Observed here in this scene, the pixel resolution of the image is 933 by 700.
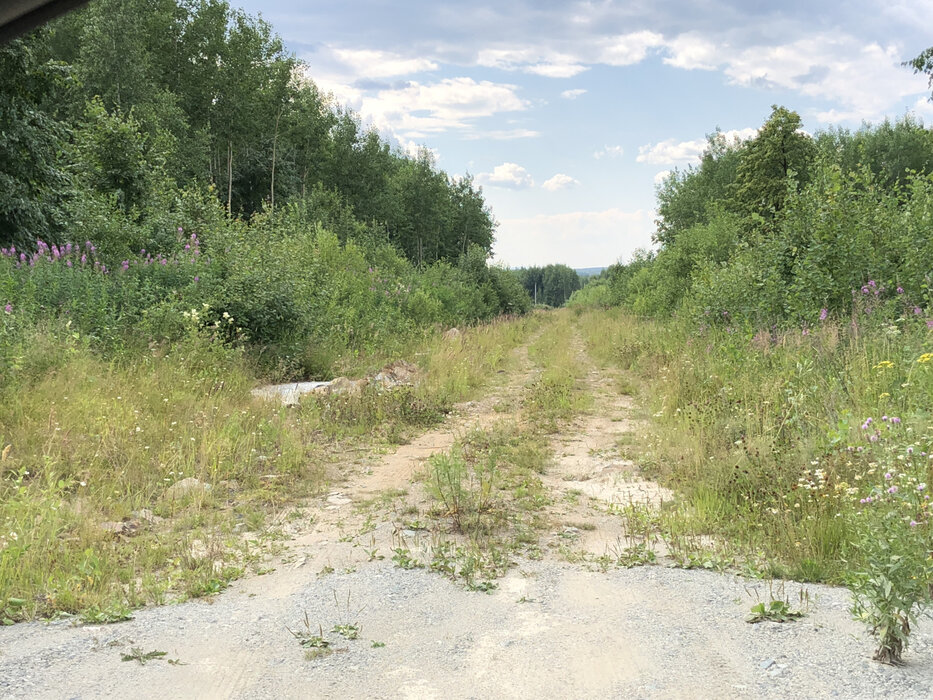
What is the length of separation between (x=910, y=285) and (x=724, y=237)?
56.7 feet

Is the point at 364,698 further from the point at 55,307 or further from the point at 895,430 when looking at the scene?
the point at 55,307

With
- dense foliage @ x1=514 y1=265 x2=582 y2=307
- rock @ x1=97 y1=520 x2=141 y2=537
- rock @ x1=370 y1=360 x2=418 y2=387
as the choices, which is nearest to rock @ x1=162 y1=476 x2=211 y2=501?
rock @ x1=97 y1=520 x2=141 y2=537

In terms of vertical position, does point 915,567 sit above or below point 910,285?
below

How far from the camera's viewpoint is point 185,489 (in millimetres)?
5371

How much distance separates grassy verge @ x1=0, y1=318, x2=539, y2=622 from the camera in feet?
12.4

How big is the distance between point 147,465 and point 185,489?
1.76ft

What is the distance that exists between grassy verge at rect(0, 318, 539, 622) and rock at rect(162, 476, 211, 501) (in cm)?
2

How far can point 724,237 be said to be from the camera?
80.8 ft

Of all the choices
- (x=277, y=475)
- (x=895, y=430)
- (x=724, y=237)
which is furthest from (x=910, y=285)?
(x=724, y=237)

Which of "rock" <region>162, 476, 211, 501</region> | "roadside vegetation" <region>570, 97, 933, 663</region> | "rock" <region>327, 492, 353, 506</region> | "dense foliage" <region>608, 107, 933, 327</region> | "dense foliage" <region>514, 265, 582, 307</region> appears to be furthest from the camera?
"dense foliage" <region>514, 265, 582, 307</region>

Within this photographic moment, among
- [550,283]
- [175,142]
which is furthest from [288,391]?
[550,283]

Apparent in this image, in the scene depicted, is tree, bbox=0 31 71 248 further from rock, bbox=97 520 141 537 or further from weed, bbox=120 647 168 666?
weed, bbox=120 647 168 666

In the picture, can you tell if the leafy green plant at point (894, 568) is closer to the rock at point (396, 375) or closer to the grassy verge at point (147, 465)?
the grassy verge at point (147, 465)

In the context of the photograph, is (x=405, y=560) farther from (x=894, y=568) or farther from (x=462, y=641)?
(x=894, y=568)
